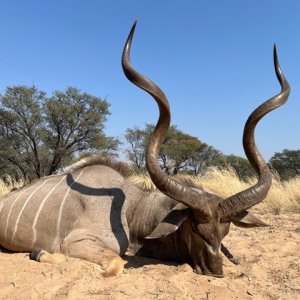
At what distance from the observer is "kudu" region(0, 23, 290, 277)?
3.34 meters

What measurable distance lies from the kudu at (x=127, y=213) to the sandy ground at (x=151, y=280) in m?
0.14

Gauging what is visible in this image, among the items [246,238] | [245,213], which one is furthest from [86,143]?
[245,213]

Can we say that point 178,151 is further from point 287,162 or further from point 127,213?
point 127,213

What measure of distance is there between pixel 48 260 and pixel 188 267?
1157mm

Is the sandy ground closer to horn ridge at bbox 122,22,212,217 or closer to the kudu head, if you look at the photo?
the kudu head

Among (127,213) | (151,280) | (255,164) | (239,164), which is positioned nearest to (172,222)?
(151,280)

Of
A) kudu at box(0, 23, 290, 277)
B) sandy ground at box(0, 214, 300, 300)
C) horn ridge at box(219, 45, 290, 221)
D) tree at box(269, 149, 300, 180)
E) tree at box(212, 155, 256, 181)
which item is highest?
tree at box(269, 149, 300, 180)

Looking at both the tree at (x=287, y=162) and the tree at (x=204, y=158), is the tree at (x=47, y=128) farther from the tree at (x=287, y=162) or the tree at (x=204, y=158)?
the tree at (x=287, y=162)

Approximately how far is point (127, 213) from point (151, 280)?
103cm

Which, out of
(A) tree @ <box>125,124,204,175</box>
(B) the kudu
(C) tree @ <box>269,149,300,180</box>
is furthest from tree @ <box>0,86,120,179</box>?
(B) the kudu

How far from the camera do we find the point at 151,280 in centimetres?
311

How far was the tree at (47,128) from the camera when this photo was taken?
17.3 metres

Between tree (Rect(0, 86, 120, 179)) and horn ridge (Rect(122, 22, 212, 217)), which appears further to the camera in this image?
tree (Rect(0, 86, 120, 179))

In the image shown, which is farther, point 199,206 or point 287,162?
point 287,162
